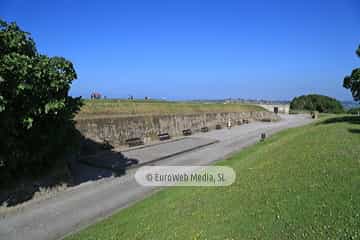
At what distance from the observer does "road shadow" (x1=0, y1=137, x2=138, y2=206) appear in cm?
916

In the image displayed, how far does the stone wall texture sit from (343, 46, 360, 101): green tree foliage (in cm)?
1421

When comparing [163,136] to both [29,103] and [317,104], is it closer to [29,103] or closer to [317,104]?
[29,103]

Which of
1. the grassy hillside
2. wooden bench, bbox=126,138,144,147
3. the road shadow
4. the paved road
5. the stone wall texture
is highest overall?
the grassy hillside

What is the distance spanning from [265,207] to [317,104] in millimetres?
79726

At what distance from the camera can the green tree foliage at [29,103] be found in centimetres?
761

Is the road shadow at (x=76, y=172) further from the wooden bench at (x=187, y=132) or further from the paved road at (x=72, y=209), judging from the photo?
the wooden bench at (x=187, y=132)

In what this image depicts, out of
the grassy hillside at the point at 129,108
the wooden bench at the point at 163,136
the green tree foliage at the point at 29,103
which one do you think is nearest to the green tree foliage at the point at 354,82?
the grassy hillside at the point at 129,108

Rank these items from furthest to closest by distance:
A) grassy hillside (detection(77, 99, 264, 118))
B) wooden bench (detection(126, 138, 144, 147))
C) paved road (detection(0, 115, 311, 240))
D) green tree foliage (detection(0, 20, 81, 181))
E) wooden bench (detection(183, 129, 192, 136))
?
wooden bench (detection(183, 129, 192, 136)) → grassy hillside (detection(77, 99, 264, 118)) → wooden bench (detection(126, 138, 144, 147)) → green tree foliage (detection(0, 20, 81, 181)) → paved road (detection(0, 115, 311, 240))

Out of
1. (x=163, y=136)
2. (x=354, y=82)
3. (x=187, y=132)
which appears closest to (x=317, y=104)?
(x=354, y=82)

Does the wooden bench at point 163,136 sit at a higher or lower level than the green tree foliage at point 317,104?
lower

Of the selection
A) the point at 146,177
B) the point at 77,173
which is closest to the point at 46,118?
the point at 77,173

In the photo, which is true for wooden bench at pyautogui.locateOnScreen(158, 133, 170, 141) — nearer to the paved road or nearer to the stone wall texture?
the stone wall texture

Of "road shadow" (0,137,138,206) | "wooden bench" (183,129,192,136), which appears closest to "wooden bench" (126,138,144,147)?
"road shadow" (0,137,138,206)

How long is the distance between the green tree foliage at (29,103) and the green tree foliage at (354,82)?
21.2 metres
